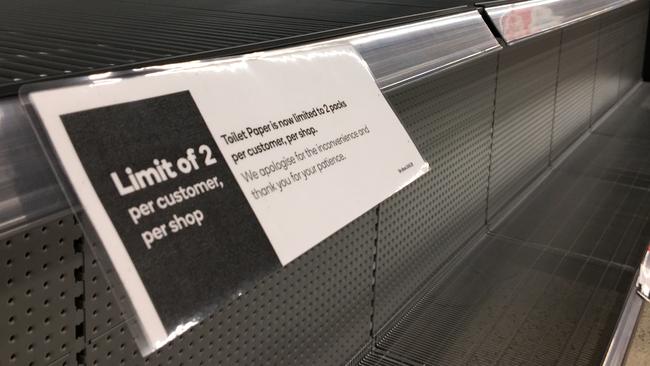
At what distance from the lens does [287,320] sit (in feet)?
3.71

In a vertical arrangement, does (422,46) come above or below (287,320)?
above

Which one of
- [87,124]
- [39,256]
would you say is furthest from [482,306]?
[87,124]

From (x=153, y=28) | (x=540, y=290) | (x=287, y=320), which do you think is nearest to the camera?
(x=153, y=28)

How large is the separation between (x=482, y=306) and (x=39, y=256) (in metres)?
1.16

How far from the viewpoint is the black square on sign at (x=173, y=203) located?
41 cm

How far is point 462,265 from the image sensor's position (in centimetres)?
178

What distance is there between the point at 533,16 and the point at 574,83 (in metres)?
2.04

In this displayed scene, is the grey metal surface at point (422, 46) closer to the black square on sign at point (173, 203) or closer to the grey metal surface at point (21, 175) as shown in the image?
the black square on sign at point (173, 203)

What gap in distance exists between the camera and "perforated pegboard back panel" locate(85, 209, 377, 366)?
786 millimetres

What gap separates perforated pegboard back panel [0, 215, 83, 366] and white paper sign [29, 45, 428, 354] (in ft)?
0.81

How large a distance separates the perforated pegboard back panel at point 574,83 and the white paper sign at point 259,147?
2.33m

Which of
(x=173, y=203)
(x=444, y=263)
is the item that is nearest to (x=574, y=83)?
(x=444, y=263)

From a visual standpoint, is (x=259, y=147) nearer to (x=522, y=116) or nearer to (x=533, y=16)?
(x=533, y=16)

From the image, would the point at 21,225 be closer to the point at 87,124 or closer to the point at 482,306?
the point at 87,124
